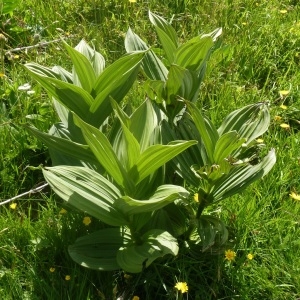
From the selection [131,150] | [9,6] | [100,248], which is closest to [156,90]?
[131,150]

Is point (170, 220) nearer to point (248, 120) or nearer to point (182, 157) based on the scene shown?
point (182, 157)

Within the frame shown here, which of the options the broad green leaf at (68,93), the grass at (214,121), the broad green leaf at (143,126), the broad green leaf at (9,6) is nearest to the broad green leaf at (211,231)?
the grass at (214,121)

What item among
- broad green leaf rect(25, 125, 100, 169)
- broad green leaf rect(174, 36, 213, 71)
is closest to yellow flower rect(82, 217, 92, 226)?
broad green leaf rect(25, 125, 100, 169)

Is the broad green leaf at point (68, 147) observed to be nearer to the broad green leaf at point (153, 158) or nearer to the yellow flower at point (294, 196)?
the broad green leaf at point (153, 158)

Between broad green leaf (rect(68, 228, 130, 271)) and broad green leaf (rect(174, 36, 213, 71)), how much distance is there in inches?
26.8

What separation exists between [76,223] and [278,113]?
1.30 m

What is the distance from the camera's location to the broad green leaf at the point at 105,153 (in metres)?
1.66

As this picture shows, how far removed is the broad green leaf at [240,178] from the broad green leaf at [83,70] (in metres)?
0.58

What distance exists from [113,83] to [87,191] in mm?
396

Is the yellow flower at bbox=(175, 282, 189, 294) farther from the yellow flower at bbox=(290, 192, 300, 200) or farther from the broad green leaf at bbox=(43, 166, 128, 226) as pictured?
the yellow flower at bbox=(290, 192, 300, 200)

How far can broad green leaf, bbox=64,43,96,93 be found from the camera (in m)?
1.89

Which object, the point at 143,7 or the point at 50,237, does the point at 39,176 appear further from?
the point at 143,7

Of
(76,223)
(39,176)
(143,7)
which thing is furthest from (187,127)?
(143,7)

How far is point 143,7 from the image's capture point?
356cm
